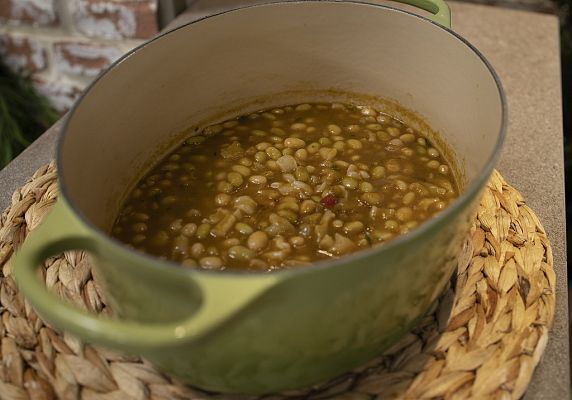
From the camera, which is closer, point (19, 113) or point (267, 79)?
point (267, 79)

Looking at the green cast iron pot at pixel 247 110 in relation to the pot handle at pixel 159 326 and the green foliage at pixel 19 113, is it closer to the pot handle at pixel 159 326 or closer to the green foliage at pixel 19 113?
the pot handle at pixel 159 326

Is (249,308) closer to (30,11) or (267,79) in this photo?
(267,79)

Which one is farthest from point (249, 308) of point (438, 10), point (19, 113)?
point (19, 113)

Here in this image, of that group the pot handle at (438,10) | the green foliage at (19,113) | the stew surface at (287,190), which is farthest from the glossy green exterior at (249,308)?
the green foliage at (19,113)

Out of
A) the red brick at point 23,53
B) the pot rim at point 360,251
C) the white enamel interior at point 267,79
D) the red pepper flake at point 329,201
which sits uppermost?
the pot rim at point 360,251

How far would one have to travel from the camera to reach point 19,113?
2.18 meters

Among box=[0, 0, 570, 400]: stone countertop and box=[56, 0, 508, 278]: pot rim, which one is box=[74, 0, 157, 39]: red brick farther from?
box=[56, 0, 508, 278]: pot rim

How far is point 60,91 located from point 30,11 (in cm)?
27

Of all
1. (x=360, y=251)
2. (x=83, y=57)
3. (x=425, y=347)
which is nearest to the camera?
(x=360, y=251)

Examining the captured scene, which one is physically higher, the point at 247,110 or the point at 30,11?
the point at 247,110

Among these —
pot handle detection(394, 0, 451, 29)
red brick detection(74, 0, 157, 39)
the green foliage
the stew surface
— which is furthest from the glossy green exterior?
the green foliage

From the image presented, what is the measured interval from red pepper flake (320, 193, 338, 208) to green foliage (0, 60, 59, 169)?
1275 mm

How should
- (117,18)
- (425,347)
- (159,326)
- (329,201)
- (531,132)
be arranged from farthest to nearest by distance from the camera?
(117,18) → (531,132) → (329,201) → (425,347) → (159,326)

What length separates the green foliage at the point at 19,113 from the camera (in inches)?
81.4
